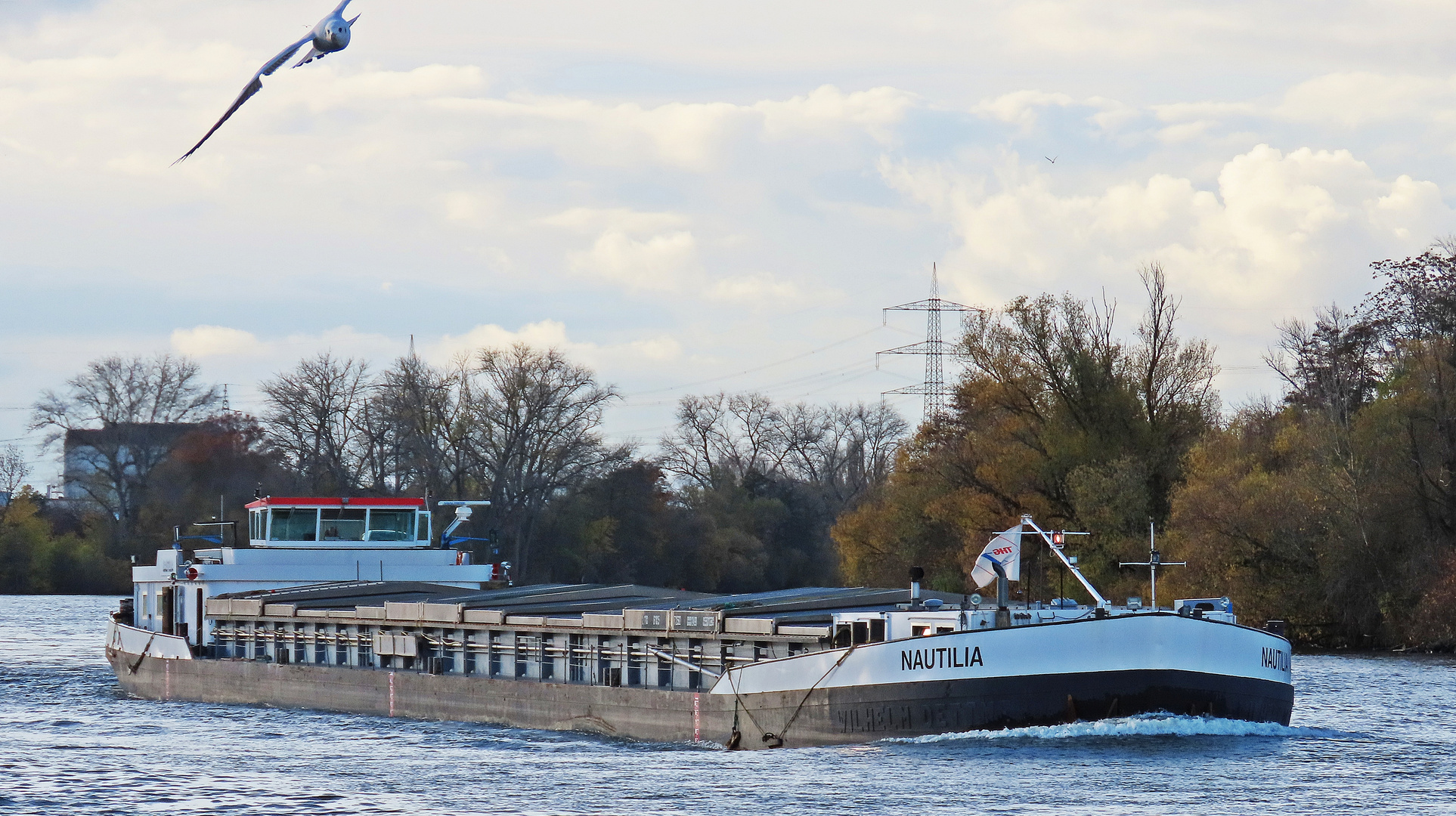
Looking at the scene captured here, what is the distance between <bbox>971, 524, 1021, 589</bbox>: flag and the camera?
24391 mm

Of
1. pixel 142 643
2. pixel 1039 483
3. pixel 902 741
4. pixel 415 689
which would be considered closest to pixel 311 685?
pixel 415 689

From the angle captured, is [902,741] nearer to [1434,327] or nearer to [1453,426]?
[1453,426]

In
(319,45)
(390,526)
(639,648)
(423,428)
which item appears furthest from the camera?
(423,428)

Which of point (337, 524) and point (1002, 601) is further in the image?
point (337, 524)

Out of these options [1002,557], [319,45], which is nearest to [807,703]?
[1002,557]

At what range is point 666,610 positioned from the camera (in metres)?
28.8

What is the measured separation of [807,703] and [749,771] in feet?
7.51

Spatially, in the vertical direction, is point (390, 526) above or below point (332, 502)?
below

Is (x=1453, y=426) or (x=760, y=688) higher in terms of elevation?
(x=1453, y=426)

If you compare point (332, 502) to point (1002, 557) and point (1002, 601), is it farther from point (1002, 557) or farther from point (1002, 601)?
point (1002, 601)

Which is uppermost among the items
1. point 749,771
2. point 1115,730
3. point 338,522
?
point 338,522

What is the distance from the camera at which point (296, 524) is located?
42.1m

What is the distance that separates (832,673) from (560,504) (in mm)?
64421

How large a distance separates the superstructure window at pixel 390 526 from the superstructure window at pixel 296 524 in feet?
4.51
